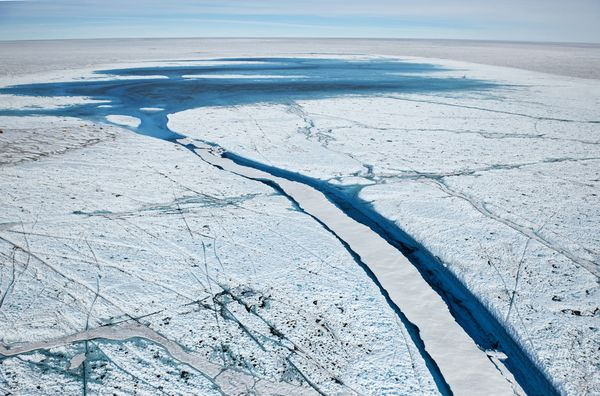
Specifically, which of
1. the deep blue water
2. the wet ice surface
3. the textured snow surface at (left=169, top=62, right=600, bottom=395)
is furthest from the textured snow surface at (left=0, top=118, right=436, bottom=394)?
the deep blue water

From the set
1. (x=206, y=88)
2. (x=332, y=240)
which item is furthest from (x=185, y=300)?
(x=206, y=88)

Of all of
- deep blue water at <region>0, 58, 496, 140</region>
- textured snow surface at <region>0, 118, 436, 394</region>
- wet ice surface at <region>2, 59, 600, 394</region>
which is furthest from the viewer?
deep blue water at <region>0, 58, 496, 140</region>

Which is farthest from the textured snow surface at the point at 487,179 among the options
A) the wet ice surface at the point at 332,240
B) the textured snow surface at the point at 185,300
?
the textured snow surface at the point at 185,300

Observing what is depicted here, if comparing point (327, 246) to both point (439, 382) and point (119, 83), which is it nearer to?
point (439, 382)

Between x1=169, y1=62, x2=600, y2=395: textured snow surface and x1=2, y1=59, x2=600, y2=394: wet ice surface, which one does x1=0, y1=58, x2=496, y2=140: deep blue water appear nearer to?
x1=2, y1=59, x2=600, y2=394: wet ice surface

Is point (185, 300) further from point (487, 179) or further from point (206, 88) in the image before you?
point (206, 88)

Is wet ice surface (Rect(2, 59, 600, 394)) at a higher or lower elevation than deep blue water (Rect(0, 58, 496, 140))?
lower

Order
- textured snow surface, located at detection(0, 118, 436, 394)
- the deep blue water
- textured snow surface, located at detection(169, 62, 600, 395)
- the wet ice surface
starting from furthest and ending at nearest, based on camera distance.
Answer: the deep blue water < textured snow surface, located at detection(169, 62, 600, 395) < the wet ice surface < textured snow surface, located at detection(0, 118, 436, 394)

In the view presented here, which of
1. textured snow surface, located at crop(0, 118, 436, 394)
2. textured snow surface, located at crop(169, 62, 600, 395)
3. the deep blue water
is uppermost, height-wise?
the deep blue water
